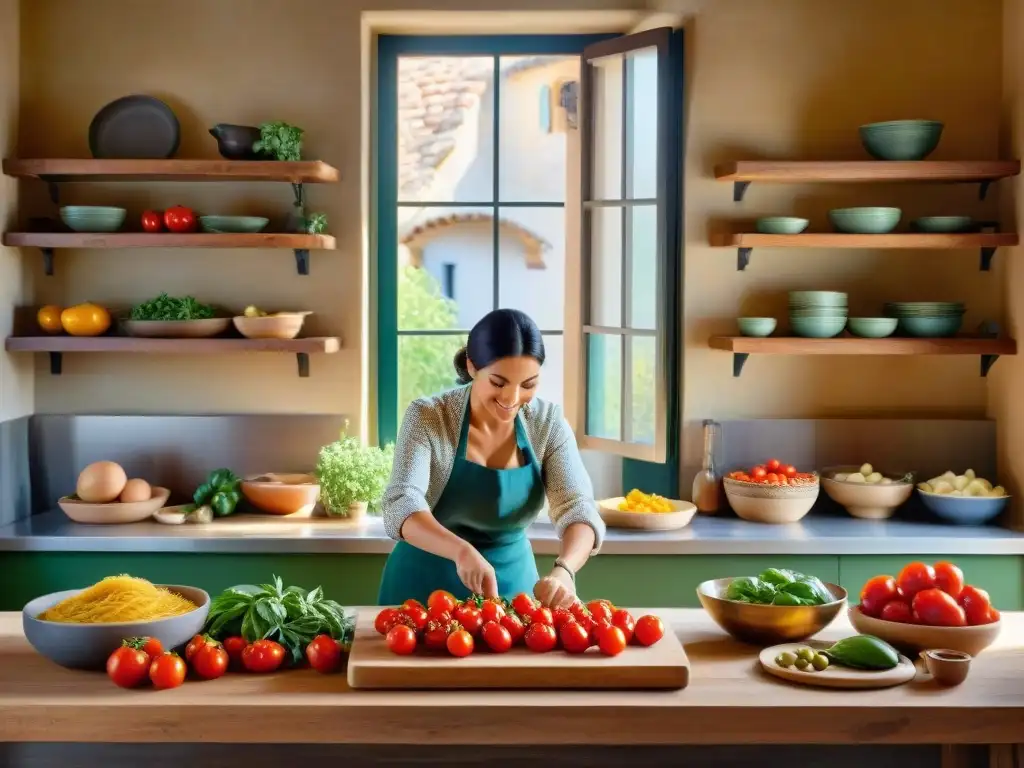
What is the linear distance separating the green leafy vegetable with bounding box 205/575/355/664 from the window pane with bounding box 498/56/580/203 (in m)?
2.64

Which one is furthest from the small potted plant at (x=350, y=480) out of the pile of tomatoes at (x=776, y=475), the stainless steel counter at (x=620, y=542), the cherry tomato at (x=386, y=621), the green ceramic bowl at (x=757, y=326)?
the cherry tomato at (x=386, y=621)

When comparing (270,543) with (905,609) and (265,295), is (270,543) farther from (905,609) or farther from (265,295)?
(905,609)

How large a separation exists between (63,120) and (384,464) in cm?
179

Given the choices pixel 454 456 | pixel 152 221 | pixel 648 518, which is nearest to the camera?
pixel 454 456

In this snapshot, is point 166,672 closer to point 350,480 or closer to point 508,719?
point 508,719

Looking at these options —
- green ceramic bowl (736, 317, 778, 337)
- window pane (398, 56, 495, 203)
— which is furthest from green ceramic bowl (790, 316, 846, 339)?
window pane (398, 56, 495, 203)

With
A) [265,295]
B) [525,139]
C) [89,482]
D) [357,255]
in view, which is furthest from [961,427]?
[89,482]

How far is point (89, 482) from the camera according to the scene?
4.33m

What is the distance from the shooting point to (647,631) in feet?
8.04

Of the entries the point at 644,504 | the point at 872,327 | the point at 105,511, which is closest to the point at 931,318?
the point at 872,327

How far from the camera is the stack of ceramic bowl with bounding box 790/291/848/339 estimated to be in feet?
14.5

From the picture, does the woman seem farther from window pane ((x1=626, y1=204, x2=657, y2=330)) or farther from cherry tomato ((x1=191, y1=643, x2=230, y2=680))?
window pane ((x1=626, y1=204, x2=657, y2=330))

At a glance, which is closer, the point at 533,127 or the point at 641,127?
the point at 641,127

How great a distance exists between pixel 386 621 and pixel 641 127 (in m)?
2.61
